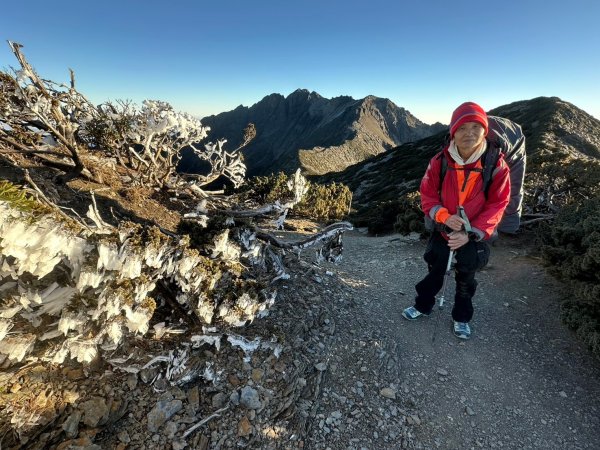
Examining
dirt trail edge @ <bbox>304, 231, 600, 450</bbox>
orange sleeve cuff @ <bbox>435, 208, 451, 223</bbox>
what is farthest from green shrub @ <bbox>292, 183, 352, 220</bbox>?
orange sleeve cuff @ <bbox>435, 208, 451, 223</bbox>

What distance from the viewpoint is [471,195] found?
156 inches

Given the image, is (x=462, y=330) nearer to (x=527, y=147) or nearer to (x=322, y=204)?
(x=322, y=204)

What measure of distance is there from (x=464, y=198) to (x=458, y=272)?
110 centimetres

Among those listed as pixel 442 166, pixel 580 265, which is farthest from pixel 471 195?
pixel 580 265

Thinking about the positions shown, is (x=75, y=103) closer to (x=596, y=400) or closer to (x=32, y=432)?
(x=32, y=432)

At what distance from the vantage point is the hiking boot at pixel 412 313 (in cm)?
505


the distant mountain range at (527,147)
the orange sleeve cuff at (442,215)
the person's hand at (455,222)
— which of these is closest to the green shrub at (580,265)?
the person's hand at (455,222)

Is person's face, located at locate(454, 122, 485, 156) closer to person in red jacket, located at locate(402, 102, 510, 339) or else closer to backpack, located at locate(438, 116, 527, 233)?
person in red jacket, located at locate(402, 102, 510, 339)

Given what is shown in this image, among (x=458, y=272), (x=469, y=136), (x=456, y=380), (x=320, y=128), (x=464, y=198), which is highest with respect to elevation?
(x=320, y=128)

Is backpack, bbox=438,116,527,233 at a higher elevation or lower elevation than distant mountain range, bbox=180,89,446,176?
lower

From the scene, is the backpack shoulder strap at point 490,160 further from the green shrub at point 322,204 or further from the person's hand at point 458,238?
the green shrub at point 322,204

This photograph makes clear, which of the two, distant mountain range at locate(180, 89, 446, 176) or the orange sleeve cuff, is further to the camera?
distant mountain range at locate(180, 89, 446, 176)

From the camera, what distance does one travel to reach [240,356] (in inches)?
142

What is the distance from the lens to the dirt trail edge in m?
3.36
